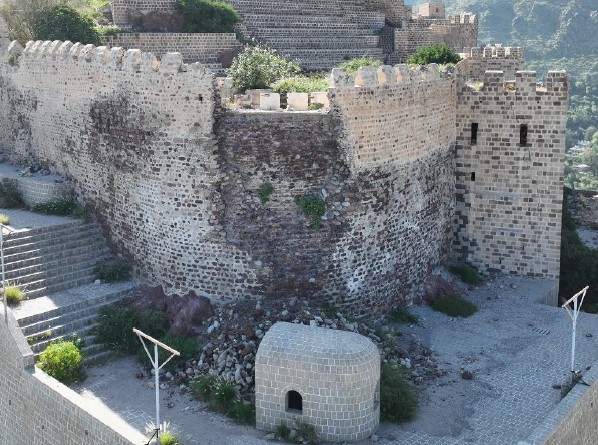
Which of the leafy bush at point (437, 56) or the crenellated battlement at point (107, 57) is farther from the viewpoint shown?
the leafy bush at point (437, 56)

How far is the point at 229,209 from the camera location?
15.2 m

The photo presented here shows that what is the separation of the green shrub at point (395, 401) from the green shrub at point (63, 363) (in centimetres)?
500

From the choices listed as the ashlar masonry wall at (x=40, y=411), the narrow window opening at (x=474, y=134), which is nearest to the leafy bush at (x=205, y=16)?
the narrow window opening at (x=474, y=134)

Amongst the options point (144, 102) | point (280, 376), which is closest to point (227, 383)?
point (280, 376)

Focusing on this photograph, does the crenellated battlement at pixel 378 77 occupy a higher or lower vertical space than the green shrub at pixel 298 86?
higher

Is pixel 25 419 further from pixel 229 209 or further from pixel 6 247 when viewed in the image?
pixel 229 209

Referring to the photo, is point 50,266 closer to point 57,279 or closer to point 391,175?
point 57,279

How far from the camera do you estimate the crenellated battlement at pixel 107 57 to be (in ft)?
49.6

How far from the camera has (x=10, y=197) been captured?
19.0 meters

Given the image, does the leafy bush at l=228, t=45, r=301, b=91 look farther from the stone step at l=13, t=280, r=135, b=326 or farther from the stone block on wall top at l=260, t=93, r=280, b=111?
the stone step at l=13, t=280, r=135, b=326

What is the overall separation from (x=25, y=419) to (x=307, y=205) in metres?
6.00

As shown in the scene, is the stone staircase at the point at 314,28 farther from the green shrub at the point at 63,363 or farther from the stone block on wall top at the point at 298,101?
the green shrub at the point at 63,363

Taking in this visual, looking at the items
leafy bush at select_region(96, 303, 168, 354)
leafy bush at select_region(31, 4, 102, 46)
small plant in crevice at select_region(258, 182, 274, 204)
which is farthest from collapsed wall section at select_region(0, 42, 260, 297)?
leafy bush at select_region(31, 4, 102, 46)

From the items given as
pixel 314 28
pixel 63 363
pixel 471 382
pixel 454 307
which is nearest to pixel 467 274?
pixel 454 307
